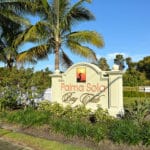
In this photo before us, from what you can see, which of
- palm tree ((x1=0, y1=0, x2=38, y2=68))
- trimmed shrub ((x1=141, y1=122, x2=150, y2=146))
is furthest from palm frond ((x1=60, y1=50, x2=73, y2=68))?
trimmed shrub ((x1=141, y1=122, x2=150, y2=146))

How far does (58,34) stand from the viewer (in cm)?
2106

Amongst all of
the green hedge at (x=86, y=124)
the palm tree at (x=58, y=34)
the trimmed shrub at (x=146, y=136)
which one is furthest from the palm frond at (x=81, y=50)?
the trimmed shrub at (x=146, y=136)

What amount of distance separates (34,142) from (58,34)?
38.4 feet

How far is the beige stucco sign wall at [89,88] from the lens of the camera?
549 inches

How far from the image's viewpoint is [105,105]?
14.3m

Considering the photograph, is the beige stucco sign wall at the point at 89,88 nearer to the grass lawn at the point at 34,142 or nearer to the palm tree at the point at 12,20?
the grass lawn at the point at 34,142

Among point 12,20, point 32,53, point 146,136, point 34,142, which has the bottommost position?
point 34,142

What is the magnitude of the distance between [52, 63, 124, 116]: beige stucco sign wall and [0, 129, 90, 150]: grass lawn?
161 inches

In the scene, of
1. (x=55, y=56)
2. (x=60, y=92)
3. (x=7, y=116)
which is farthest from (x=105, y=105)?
(x=55, y=56)

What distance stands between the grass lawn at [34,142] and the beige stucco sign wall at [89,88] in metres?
4.09

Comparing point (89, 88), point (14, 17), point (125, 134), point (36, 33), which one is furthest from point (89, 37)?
point (125, 134)

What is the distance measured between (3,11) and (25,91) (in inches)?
254

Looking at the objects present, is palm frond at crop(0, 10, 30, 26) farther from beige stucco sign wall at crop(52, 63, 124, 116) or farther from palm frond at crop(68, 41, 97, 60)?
beige stucco sign wall at crop(52, 63, 124, 116)

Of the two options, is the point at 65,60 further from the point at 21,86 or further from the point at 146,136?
the point at 146,136
